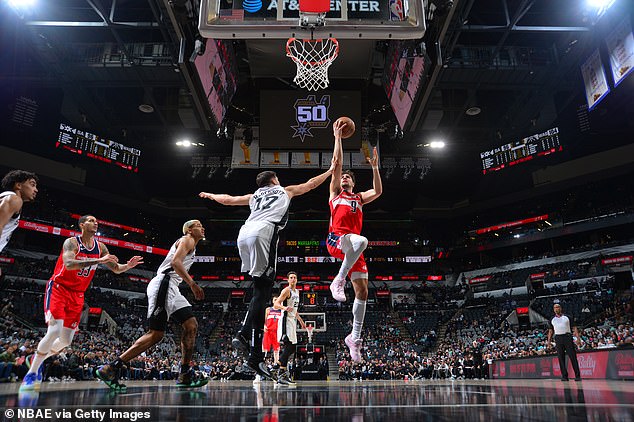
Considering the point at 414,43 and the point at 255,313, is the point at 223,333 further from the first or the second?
the point at 255,313

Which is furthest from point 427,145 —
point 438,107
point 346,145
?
point 346,145

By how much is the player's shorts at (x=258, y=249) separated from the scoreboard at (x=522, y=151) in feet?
59.0

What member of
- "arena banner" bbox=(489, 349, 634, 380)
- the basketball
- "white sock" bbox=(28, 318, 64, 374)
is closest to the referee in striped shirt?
"arena banner" bbox=(489, 349, 634, 380)

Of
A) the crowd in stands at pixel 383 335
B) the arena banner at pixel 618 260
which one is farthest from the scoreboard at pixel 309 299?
the arena banner at pixel 618 260

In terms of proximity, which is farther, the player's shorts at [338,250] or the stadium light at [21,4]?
the stadium light at [21,4]

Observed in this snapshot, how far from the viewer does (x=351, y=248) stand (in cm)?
513

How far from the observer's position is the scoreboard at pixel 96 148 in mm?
18188

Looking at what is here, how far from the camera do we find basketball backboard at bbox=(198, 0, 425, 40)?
561 cm

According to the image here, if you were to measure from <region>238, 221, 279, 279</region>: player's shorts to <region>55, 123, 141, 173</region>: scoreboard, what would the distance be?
17405mm

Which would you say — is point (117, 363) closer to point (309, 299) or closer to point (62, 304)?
point (62, 304)

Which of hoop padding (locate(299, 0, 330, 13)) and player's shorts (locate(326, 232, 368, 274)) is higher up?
hoop padding (locate(299, 0, 330, 13))

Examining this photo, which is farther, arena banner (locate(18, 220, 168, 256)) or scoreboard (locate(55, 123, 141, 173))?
arena banner (locate(18, 220, 168, 256))

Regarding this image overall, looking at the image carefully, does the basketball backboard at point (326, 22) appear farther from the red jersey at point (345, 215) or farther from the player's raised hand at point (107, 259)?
the player's raised hand at point (107, 259)

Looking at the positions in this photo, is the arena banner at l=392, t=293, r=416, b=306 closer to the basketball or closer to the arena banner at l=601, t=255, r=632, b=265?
the arena banner at l=601, t=255, r=632, b=265
